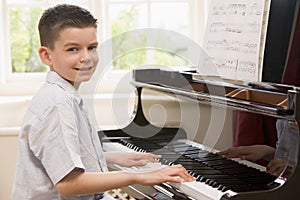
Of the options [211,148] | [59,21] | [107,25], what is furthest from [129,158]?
[107,25]

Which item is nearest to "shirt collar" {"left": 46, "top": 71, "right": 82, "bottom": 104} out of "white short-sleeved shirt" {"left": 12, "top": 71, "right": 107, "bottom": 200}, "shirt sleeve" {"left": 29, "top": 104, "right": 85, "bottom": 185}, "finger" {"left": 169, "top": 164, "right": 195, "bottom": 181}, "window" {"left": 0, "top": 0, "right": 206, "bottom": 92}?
"white short-sleeved shirt" {"left": 12, "top": 71, "right": 107, "bottom": 200}

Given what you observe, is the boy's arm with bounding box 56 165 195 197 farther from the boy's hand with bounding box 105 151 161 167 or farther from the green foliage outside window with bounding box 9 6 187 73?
the green foliage outside window with bounding box 9 6 187 73

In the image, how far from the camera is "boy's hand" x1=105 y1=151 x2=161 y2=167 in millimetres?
2101

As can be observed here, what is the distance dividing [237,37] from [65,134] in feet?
2.74

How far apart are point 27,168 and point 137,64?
2.13 meters

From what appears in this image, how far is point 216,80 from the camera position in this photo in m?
2.07

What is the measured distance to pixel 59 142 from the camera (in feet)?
5.50

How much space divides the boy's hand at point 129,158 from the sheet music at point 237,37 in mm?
426

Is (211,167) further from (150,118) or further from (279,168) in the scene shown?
(150,118)

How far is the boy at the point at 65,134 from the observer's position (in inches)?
66.6

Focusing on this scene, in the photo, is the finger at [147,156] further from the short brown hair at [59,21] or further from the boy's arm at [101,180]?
the short brown hair at [59,21]

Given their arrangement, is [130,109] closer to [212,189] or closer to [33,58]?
[33,58]

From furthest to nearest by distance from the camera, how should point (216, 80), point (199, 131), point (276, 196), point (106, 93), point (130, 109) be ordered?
point (106, 93)
point (130, 109)
point (199, 131)
point (216, 80)
point (276, 196)

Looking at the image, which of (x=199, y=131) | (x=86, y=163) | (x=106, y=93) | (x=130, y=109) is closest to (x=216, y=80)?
(x=199, y=131)
